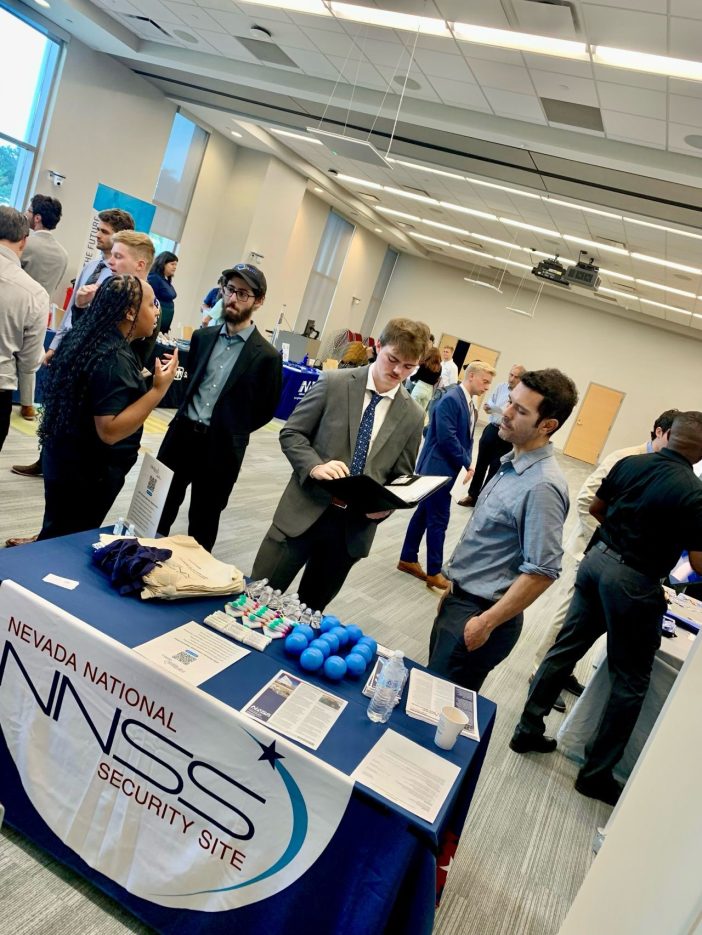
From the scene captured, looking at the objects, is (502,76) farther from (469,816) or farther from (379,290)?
(379,290)

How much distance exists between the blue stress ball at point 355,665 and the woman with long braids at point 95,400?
1.09 meters

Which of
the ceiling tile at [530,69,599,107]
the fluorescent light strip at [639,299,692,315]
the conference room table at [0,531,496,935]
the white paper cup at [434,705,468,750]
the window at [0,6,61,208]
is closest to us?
the conference room table at [0,531,496,935]

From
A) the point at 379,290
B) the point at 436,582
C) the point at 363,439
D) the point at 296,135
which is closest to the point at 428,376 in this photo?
the point at 436,582

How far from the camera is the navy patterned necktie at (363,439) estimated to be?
2.39 m

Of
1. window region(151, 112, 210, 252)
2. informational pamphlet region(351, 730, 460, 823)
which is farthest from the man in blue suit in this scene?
window region(151, 112, 210, 252)

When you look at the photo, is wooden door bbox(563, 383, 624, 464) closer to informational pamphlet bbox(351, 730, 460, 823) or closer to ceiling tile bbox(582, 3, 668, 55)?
ceiling tile bbox(582, 3, 668, 55)

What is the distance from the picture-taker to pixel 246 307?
9.46 feet

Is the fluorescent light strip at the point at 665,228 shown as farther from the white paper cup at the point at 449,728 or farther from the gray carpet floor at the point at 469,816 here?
the white paper cup at the point at 449,728

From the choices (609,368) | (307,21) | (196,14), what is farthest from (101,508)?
(609,368)

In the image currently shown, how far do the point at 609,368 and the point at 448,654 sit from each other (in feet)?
57.2

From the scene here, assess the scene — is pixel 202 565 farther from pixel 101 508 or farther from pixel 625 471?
pixel 625 471

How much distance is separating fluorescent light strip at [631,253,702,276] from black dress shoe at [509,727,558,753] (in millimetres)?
8867

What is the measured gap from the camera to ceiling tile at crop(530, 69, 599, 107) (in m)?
5.26

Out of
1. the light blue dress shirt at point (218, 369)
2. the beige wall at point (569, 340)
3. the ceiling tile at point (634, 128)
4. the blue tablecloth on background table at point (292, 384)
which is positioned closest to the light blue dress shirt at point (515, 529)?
the light blue dress shirt at point (218, 369)
